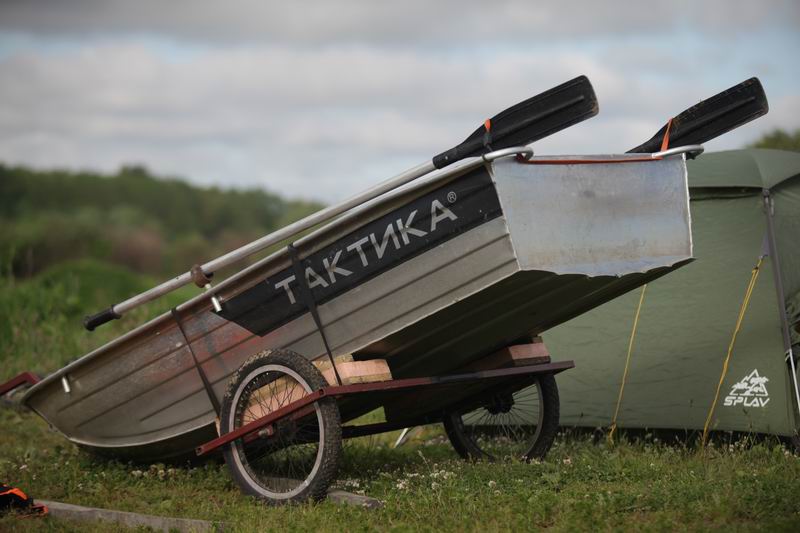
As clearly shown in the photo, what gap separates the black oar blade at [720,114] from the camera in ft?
18.8

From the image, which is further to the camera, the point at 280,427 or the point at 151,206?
the point at 151,206

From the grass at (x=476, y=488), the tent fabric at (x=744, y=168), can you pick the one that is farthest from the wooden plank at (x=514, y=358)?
the tent fabric at (x=744, y=168)

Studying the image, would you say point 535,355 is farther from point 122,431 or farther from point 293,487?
point 122,431

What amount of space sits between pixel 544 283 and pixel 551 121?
930 millimetres

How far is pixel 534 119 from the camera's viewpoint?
520cm

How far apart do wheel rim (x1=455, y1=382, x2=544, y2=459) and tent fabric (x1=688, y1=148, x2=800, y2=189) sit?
7.17 ft

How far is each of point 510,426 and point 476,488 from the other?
2318 mm

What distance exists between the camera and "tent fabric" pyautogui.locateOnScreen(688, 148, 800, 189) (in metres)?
7.17

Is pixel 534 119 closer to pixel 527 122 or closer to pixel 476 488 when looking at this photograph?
pixel 527 122

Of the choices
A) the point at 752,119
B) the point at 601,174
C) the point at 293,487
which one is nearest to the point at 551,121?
the point at 601,174

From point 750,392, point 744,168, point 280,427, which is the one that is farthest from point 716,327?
point 280,427

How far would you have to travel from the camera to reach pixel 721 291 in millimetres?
7270

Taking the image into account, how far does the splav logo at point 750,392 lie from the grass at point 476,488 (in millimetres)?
321

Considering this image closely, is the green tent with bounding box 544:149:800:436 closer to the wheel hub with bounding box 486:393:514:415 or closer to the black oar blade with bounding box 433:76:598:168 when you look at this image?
the wheel hub with bounding box 486:393:514:415
